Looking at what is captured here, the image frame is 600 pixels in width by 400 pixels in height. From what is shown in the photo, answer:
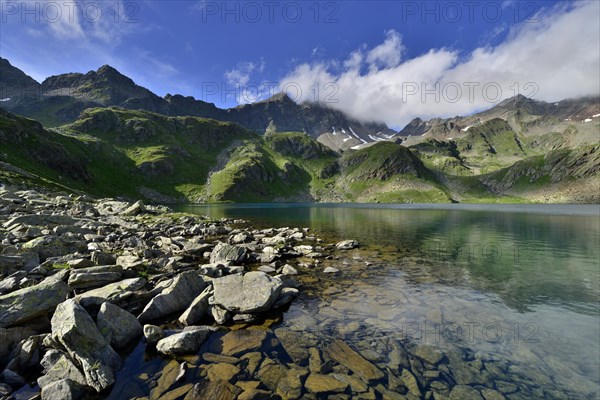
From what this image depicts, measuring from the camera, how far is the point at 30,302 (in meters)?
12.0

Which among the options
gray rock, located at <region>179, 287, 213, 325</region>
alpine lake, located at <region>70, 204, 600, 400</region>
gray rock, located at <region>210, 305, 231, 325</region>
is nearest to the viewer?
alpine lake, located at <region>70, 204, 600, 400</region>

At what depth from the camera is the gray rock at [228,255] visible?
26875 mm

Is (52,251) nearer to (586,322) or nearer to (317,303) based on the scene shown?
(317,303)

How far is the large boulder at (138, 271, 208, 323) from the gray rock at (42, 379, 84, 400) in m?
5.63

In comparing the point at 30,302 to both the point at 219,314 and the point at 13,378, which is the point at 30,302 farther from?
the point at 219,314

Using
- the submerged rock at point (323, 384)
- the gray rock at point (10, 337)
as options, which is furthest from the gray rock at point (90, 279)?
the submerged rock at point (323, 384)

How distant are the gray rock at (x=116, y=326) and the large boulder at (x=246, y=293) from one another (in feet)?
13.7

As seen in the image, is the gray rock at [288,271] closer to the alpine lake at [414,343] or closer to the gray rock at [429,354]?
the alpine lake at [414,343]

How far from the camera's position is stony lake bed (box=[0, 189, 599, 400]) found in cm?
1002

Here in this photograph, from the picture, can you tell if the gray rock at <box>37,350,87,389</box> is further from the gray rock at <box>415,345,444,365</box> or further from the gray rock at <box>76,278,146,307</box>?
the gray rock at <box>415,345,444,365</box>

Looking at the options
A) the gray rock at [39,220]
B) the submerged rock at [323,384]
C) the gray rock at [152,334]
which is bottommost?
the submerged rock at [323,384]

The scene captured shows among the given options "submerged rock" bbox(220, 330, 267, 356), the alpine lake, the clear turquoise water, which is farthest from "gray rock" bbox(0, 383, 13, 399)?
the clear turquoise water

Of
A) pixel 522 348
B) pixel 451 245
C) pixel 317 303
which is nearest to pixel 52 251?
pixel 317 303

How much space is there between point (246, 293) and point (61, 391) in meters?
9.01
